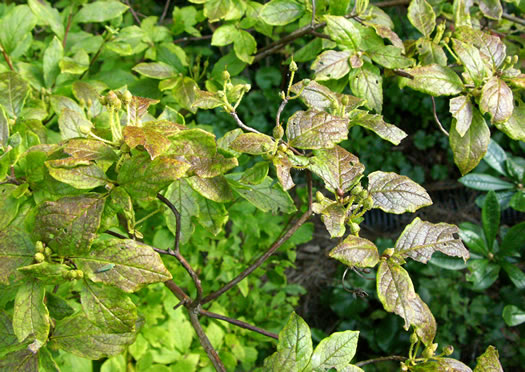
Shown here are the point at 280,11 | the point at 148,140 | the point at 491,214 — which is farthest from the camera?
the point at 491,214

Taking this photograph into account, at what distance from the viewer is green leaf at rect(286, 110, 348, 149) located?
81 cm

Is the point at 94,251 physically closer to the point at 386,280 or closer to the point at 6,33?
the point at 386,280

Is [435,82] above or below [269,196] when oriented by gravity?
above

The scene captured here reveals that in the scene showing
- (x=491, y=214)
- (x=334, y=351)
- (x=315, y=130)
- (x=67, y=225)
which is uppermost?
(x=315, y=130)

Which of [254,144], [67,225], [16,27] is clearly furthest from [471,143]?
[16,27]

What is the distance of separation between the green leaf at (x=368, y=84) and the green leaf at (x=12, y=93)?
76 cm

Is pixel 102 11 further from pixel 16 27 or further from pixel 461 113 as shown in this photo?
pixel 461 113

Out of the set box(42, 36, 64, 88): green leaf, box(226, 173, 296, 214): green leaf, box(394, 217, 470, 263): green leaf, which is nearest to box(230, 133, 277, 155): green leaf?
box(226, 173, 296, 214): green leaf

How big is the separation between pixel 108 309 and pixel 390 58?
2.68ft

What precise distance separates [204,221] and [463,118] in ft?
2.00

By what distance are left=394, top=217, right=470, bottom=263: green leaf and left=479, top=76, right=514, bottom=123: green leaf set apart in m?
0.27

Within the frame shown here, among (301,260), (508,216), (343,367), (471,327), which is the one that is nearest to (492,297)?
(471,327)

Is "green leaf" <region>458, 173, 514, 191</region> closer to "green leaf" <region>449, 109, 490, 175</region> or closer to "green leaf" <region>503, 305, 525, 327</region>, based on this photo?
"green leaf" <region>503, 305, 525, 327</region>

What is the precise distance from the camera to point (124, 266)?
728mm
